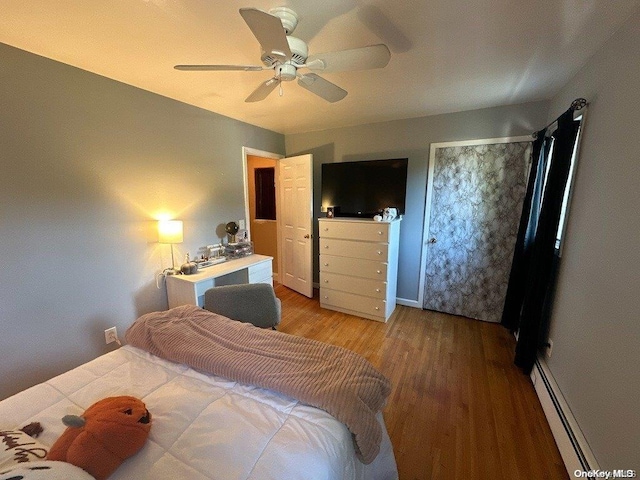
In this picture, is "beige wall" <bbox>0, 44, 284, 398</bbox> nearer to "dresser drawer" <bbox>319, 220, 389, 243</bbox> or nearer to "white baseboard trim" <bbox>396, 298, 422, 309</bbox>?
"dresser drawer" <bbox>319, 220, 389, 243</bbox>

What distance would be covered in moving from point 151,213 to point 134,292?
72 cm

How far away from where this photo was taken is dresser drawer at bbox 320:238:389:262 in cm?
289

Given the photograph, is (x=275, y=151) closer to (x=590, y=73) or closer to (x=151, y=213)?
(x=151, y=213)

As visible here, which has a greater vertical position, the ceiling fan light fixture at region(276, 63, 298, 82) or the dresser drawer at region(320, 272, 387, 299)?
the ceiling fan light fixture at region(276, 63, 298, 82)

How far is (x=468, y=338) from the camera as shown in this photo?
105 inches

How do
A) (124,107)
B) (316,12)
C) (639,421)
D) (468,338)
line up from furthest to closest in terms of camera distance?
(468,338), (124,107), (316,12), (639,421)

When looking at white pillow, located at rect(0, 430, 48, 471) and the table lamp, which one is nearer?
white pillow, located at rect(0, 430, 48, 471)

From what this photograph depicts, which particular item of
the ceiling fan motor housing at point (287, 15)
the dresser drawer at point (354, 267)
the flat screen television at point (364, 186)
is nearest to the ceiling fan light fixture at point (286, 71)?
the ceiling fan motor housing at point (287, 15)

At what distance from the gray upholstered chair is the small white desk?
1.24 ft

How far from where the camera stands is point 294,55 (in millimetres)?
1337

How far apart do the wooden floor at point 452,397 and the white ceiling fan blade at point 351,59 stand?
7.05 feet

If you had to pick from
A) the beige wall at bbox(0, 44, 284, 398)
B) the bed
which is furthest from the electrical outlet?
the bed

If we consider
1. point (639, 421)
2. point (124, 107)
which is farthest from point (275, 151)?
point (639, 421)

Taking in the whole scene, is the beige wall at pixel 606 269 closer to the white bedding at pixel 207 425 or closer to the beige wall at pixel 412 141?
the beige wall at pixel 412 141
